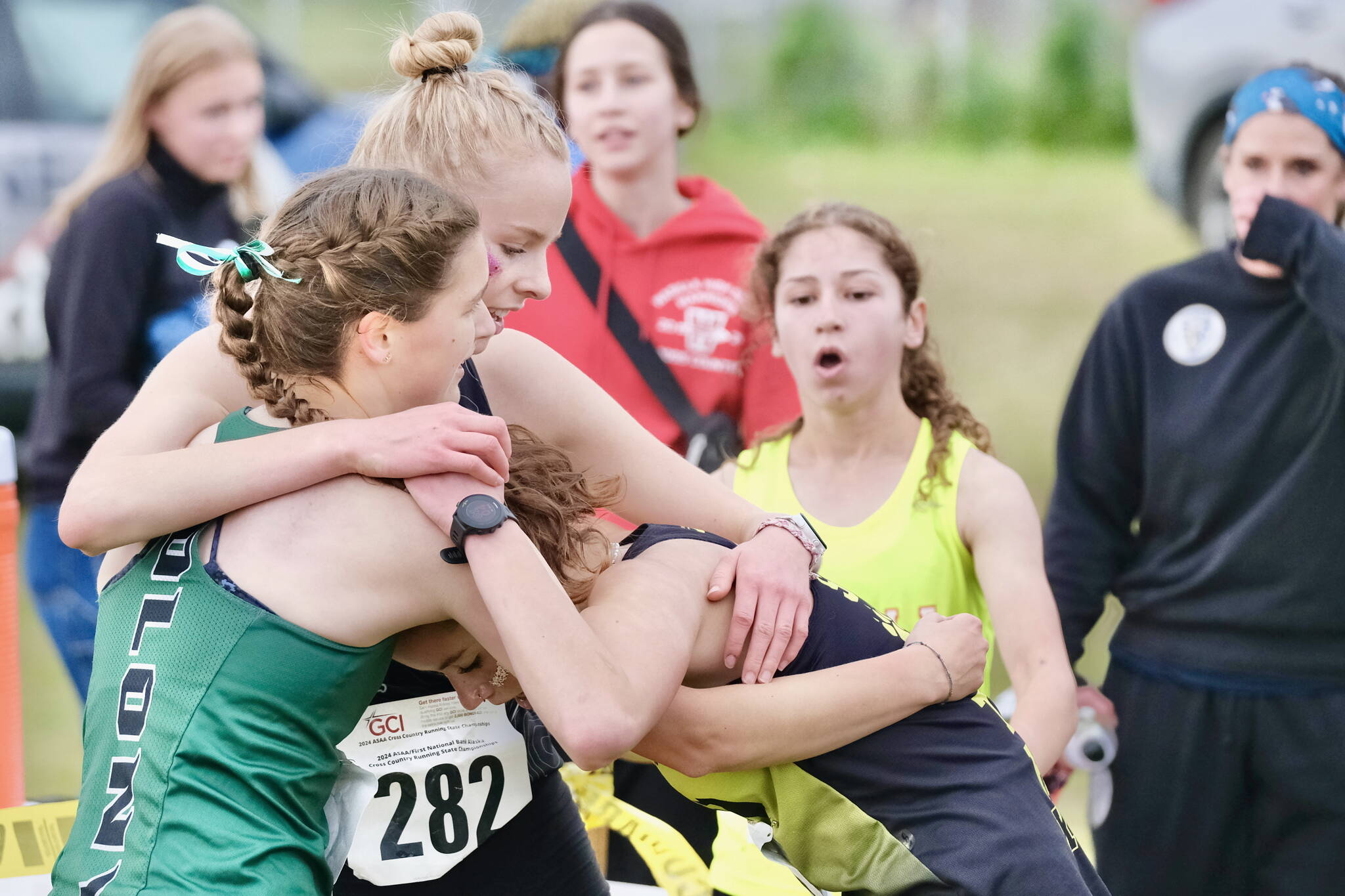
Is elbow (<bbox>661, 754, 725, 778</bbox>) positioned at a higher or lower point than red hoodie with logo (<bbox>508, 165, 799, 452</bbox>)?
lower

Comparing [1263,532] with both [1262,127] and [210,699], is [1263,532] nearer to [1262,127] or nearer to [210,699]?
[1262,127]

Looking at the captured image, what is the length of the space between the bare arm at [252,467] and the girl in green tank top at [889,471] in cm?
104

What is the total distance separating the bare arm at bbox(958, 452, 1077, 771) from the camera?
8.18ft

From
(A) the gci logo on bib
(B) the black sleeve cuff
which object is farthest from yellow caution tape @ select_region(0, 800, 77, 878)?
(B) the black sleeve cuff

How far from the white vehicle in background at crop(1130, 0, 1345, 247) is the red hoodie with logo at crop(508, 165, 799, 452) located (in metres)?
4.21

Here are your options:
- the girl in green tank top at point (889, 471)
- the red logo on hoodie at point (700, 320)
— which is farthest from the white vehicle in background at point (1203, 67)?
the girl in green tank top at point (889, 471)

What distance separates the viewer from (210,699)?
1.60 m

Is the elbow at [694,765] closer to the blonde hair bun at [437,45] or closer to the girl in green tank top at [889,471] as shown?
the girl in green tank top at [889,471]

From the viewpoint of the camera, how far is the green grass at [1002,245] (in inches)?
307

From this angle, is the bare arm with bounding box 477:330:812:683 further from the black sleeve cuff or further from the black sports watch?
the black sleeve cuff

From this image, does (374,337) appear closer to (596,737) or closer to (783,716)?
(596,737)

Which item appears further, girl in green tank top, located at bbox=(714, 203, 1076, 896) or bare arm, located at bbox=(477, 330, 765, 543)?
girl in green tank top, located at bbox=(714, 203, 1076, 896)

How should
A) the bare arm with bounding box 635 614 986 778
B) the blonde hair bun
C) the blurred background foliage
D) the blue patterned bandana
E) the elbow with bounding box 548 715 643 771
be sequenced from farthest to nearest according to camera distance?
the blurred background foliage → the blue patterned bandana → the blonde hair bun → the bare arm with bounding box 635 614 986 778 → the elbow with bounding box 548 715 643 771

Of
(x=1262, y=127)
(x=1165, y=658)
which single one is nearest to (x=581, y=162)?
(x=1262, y=127)
